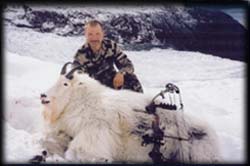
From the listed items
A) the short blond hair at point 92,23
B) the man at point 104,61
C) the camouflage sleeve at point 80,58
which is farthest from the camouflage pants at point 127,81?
the short blond hair at point 92,23

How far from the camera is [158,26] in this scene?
8.96ft

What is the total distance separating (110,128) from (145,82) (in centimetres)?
29

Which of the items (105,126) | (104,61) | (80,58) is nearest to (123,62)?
(104,61)

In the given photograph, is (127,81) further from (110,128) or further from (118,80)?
(110,128)

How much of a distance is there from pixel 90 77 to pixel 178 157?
1.87ft

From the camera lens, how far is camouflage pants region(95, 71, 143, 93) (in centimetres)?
263

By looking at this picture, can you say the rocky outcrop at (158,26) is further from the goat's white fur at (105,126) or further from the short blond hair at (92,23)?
the goat's white fur at (105,126)

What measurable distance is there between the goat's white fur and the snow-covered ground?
58 millimetres

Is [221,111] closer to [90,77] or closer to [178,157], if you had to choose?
[178,157]

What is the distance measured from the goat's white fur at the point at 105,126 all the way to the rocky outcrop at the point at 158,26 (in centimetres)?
27

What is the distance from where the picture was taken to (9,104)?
103 inches

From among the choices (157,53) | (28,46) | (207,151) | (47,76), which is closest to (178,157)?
(207,151)

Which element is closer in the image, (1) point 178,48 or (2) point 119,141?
(2) point 119,141

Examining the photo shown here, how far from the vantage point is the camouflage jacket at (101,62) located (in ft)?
8.64
